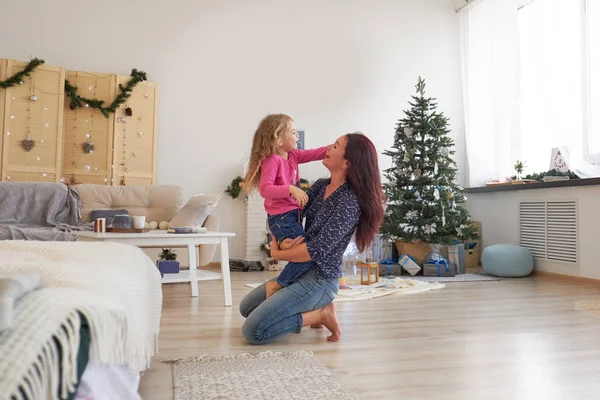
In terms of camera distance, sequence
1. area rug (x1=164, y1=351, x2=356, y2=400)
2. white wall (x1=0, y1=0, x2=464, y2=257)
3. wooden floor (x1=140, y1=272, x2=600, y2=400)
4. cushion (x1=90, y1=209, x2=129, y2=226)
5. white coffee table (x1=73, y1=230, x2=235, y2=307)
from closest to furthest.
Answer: area rug (x1=164, y1=351, x2=356, y2=400) < wooden floor (x1=140, y1=272, x2=600, y2=400) < white coffee table (x1=73, y1=230, x2=235, y2=307) < cushion (x1=90, y1=209, x2=129, y2=226) < white wall (x1=0, y1=0, x2=464, y2=257)

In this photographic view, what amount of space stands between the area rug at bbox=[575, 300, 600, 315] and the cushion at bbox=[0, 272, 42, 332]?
3.15 metres

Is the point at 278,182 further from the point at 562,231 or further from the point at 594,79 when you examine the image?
the point at 594,79

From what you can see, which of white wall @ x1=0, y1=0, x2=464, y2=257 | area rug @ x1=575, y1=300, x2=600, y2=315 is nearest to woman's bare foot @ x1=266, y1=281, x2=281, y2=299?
area rug @ x1=575, y1=300, x2=600, y2=315

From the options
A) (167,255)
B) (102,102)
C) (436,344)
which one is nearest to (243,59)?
(102,102)

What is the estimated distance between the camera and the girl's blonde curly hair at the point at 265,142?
98.3 inches

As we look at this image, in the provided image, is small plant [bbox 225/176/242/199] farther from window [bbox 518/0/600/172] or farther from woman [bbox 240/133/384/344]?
woman [bbox 240/133/384/344]

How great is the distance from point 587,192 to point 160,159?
4.40m

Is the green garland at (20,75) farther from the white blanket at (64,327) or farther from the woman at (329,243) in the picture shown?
the white blanket at (64,327)

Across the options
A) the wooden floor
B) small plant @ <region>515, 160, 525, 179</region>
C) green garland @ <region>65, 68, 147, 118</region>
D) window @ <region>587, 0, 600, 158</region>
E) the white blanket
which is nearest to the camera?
the white blanket

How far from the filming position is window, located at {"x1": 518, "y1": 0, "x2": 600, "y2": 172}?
4.82 metres

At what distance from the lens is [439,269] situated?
4953mm

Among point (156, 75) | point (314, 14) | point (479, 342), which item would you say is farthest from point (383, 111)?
point (479, 342)

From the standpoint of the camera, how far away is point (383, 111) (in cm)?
664

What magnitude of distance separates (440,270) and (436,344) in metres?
2.81
